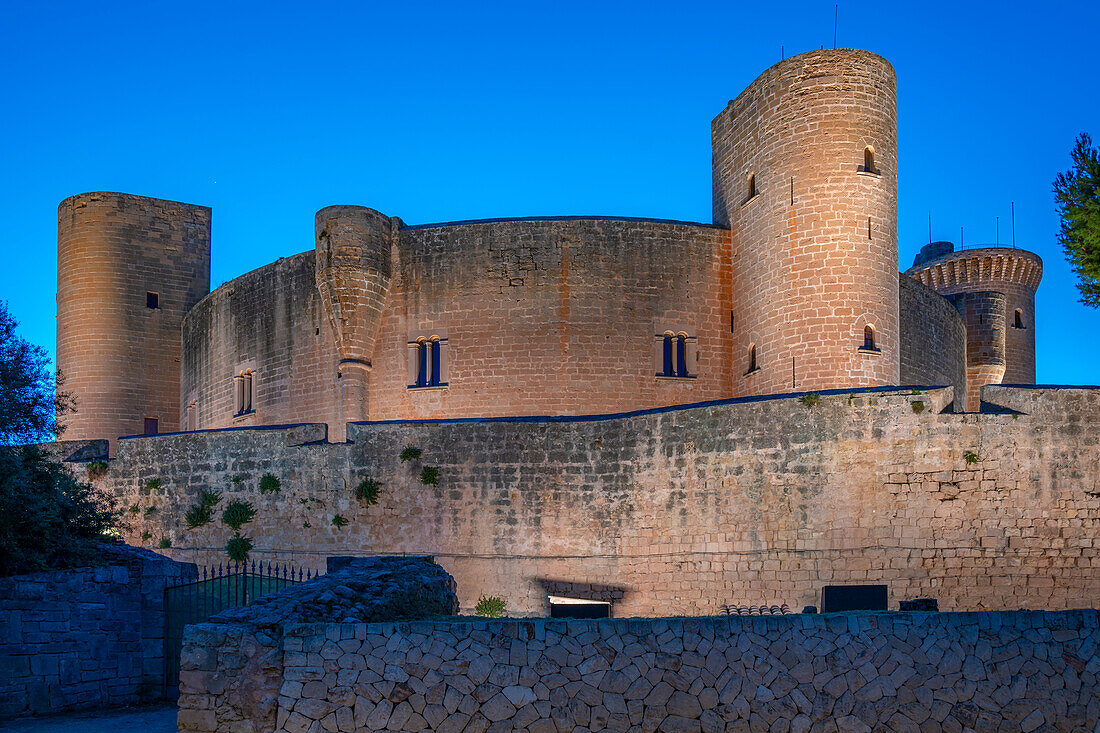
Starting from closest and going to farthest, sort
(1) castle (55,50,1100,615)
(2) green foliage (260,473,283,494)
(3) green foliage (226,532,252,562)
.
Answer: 1. (1) castle (55,50,1100,615)
2. (3) green foliage (226,532,252,562)
3. (2) green foliage (260,473,283,494)

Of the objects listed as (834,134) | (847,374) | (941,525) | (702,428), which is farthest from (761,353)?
(941,525)

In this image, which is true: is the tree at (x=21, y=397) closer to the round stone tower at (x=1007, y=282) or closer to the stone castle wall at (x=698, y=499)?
the stone castle wall at (x=698, y=499)

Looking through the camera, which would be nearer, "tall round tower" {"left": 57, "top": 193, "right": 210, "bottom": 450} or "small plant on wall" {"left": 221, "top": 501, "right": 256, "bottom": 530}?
"small plant on wall" {"left": 221, "top": 501, "right": 256, "bottom": 530}

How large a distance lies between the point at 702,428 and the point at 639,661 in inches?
401

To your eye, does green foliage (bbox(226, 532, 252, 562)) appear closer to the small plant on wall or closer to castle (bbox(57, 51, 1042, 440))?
the small plant on wall

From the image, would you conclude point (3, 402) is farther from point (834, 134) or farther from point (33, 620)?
point (834, 134)

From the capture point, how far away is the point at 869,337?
2528 centimetres

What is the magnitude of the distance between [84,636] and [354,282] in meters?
14.7

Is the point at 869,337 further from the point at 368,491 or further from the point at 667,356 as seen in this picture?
the point at 368,491

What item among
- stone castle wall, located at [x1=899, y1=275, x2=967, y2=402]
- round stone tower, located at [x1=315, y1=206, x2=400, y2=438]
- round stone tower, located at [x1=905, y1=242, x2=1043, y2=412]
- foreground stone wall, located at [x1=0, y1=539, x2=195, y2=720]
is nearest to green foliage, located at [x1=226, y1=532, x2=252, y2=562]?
foreground stone wall, located at [x1=0, y1=539, x2=195, y2=720]

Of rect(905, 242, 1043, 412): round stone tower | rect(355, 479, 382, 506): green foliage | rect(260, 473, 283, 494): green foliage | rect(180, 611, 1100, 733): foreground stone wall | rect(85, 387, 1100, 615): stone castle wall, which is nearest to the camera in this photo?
rect(180, 611, 1100, 733): foreground stone wall

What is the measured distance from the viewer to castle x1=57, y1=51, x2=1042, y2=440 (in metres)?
25.5

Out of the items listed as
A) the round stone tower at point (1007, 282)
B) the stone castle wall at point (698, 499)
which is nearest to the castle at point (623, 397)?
the stone castle wall at point (698, 499)

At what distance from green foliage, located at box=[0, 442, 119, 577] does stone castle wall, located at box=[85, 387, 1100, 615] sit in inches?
215
